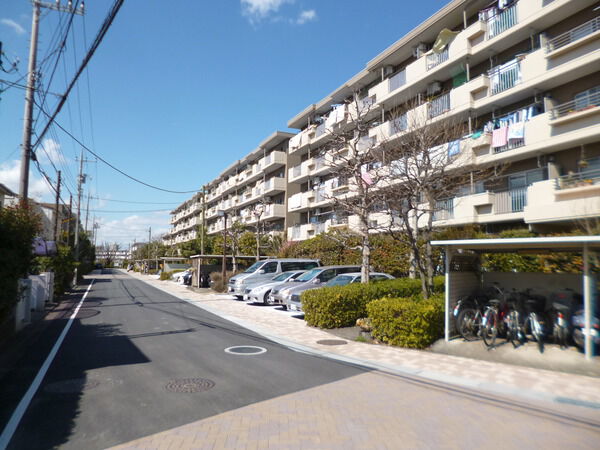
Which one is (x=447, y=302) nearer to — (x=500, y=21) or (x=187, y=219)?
(x=500, y=21)

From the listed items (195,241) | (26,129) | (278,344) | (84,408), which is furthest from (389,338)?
(195,241)

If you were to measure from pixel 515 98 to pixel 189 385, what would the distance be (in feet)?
57.5

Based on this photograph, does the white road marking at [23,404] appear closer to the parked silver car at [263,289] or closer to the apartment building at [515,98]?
the parked silver car at [263,289]

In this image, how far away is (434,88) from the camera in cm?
2095

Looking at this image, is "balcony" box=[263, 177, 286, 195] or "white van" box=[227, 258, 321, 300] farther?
"balcony" box=[263, 177, 286, 195]

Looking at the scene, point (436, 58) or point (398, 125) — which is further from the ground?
point (436, 58)

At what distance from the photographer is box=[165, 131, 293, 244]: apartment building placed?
123ft

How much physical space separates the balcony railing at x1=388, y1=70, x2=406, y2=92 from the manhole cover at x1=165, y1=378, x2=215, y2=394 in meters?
20.3

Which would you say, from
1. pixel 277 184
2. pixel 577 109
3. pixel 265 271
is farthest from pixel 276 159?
pixel 577 109

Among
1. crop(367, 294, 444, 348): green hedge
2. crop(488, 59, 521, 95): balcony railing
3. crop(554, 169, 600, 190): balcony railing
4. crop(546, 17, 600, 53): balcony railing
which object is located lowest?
crop(367, 294, 444, 348): green hedge

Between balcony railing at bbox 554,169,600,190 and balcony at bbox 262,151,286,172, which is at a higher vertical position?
balcony at bbox 262,151,286,172

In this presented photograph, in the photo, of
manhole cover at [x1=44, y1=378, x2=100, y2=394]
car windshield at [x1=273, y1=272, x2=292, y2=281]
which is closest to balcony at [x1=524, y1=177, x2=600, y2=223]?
car windshield at [x1=273, y1=272, x2=292, y2=281]

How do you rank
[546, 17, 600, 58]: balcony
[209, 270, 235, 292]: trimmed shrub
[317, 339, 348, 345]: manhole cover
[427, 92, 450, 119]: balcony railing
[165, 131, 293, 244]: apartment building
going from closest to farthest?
[317, 339, 348, 345]: manhole cover
[546, 17, 600, 58]: balcony
[427, 92, 450, 119]: balcony railing
[209, 270, 235, 292]: trimmed shrub
[165, 131, 293, 244]: apartment building

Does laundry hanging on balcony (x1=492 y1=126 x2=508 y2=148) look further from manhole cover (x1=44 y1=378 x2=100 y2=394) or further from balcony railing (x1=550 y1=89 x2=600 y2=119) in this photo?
manhole cover (x1=44 y1=378 x2=100 y2=394)
